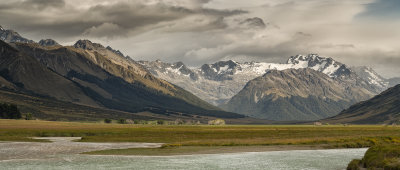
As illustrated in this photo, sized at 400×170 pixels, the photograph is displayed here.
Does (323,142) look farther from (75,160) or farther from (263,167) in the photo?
(75,160)

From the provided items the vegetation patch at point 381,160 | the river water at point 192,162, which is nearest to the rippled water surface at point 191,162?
the river water at point 192,162

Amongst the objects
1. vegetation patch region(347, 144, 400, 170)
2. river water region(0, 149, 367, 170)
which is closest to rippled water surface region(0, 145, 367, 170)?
river water region(0, 149, 367, 170)

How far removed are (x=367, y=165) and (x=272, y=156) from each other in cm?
2839

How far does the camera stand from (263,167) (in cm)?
7050

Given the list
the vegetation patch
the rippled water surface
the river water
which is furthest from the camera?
the rippled water surface

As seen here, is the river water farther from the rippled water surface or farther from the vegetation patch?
the vegetation patch

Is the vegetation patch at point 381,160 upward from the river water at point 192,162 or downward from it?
upward

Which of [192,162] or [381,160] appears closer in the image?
[381,160]

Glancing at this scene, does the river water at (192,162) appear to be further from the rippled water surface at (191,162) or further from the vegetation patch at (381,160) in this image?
the vegetation patch at (381,160)

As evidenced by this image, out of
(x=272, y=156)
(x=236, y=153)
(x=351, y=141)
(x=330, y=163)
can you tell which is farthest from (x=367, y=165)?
(x=351, y=141)

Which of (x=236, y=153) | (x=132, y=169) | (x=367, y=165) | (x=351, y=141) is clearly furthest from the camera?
(x=351, y=141)

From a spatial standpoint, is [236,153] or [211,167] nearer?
[211,167]

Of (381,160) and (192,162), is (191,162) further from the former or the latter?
(381,160)

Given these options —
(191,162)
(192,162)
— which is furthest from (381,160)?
(191,162)
